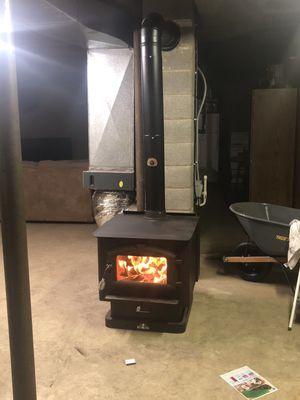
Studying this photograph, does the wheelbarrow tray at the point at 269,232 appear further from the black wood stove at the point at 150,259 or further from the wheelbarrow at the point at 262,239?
the black wood stove at the point at 150,259

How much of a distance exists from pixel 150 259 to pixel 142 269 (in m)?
0.08

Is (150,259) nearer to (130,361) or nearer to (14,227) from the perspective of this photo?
(130,361)

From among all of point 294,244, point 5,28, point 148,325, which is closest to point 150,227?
point 148,325

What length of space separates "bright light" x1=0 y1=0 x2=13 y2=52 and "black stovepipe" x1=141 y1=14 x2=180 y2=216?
1.55m

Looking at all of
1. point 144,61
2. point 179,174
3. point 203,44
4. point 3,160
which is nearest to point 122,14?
point 144,61

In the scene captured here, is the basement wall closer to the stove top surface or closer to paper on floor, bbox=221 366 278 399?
the stove top surface

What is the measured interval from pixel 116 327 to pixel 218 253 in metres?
1.74

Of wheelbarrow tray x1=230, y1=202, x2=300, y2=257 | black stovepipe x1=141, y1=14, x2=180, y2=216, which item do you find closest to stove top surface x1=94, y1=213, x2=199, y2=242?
black stovepipe x1=141, y1=14, x2=180, y2=216

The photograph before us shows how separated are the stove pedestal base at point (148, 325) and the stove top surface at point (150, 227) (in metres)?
0.51

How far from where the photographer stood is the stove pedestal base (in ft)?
8.50

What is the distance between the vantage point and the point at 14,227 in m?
1.31

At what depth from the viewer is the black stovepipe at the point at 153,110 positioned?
9.04ft

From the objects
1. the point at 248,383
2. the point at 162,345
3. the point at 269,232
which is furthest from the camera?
the point at 269,232

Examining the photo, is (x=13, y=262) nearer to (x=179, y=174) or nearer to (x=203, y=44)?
(x=179, y=174)
